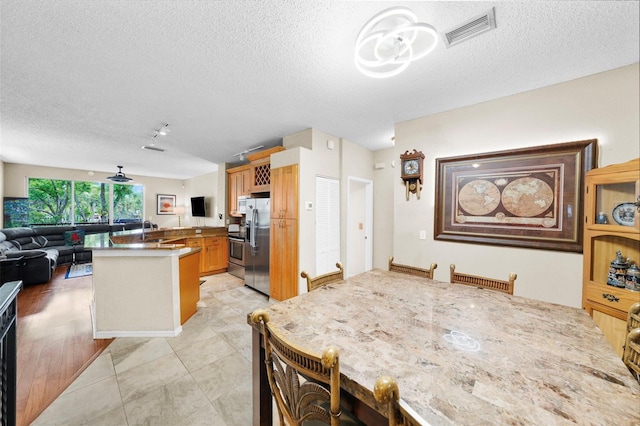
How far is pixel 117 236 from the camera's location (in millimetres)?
4141

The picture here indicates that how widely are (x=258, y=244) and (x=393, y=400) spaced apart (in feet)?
12.0

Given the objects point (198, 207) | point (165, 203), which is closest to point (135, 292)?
point (198, 207)

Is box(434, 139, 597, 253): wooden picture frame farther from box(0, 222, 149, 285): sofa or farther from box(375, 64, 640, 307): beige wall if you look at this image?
box(0, 222, 149, 285): sofa

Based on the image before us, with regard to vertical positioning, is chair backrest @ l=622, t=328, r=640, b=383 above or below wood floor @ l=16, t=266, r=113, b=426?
above

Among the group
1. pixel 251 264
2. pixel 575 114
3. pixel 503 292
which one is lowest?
pixel 251 264

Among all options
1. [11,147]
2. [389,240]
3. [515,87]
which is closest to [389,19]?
[515,87]

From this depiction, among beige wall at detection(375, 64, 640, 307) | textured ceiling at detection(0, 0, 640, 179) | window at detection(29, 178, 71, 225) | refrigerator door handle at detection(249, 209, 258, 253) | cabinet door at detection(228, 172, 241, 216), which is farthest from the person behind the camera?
window at detection(29, 178, 71, 225)

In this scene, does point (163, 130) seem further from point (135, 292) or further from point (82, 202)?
point (82, 202)

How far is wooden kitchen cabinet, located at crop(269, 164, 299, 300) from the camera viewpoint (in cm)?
339

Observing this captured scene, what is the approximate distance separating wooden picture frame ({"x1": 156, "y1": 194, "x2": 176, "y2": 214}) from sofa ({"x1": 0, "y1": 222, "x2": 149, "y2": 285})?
911 mm

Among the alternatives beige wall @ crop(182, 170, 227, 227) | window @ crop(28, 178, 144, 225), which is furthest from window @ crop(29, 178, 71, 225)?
beige wall @ crop(182, 170, 227, 227)

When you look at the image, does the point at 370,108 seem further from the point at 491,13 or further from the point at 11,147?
the point at 11,147

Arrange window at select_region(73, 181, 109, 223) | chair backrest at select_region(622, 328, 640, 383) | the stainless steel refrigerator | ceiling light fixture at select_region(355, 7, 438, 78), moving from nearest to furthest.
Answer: chair backrest at select_region(622, 328, 640, 383) < ceiling light fixture at select_region(355, 7, 438, 78) < the stainless steel refrigerator < window at select_region(73, 181, 109, 223)

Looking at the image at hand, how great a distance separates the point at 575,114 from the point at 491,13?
1.52m
